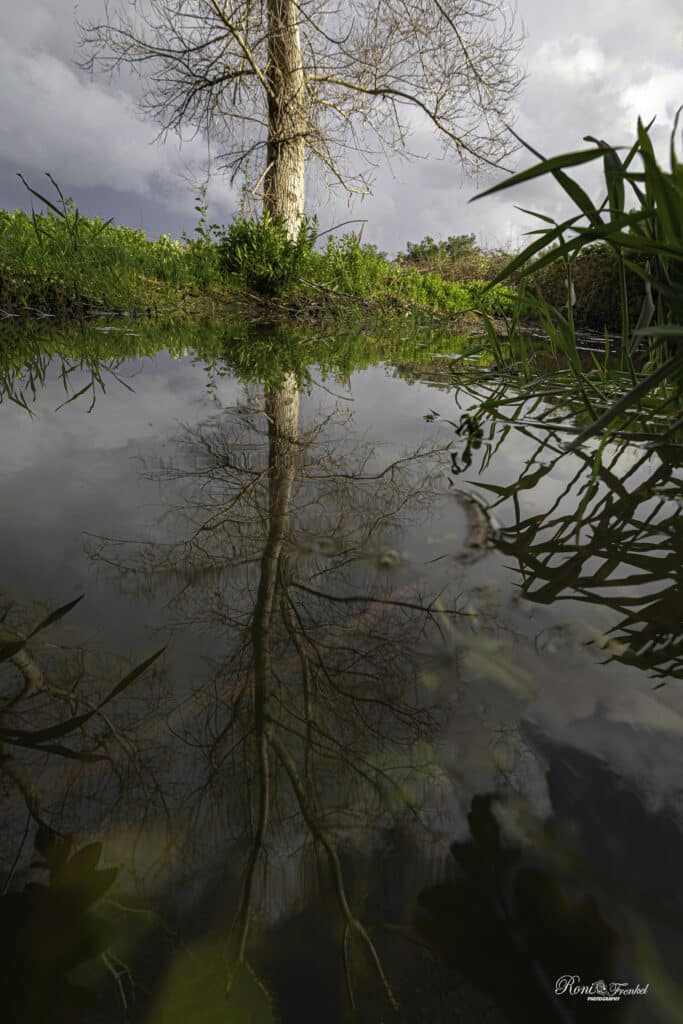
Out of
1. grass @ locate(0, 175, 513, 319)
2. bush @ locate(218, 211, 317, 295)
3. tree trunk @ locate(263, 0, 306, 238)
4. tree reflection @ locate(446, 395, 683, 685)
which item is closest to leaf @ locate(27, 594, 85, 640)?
tree reflection @ locate(446, 395, 683, 685)

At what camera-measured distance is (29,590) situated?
658 millimetres

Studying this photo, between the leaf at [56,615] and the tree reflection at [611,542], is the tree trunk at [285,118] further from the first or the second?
the leaf at [56,615]

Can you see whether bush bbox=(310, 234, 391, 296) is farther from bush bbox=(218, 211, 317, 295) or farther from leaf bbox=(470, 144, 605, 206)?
leaf bbox=(470, 144, 605, 206)

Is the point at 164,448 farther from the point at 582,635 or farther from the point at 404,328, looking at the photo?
the point at 404,328

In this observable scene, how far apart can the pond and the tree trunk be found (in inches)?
286

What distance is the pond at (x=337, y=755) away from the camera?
308 millimetres

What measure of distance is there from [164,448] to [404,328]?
5796 millimetres

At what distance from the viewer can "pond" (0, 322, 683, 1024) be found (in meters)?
0.31

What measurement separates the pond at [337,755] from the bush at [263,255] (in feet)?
18.9

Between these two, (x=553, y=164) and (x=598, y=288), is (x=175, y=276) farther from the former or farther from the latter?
(x=553, y=164)

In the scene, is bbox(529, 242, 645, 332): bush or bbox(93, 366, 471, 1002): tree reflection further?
bbox(529, 242, 645, 332): bush

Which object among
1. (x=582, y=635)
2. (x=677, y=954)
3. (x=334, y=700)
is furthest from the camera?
(x=582, y=635)

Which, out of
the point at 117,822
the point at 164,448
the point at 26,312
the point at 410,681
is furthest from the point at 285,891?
the point at 26,312

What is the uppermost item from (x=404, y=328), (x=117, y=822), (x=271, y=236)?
(x=271, y=236)
